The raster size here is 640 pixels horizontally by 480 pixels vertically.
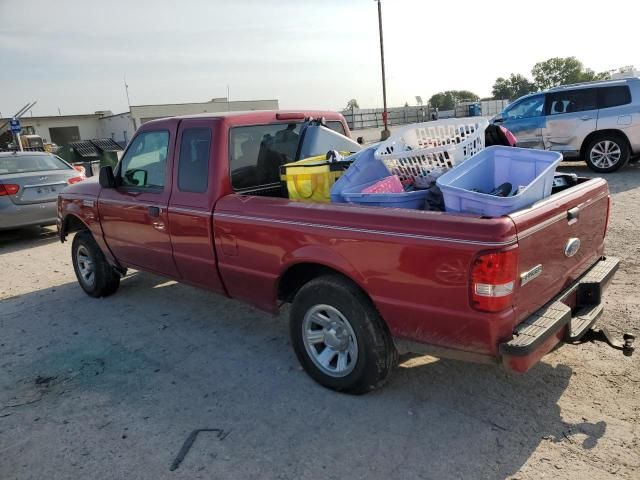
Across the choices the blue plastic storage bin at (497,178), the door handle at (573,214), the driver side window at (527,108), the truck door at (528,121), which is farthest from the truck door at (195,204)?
the driver side window at (527,108)

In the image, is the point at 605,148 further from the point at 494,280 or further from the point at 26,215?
the point at 26,215

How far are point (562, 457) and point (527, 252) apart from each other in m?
1.07

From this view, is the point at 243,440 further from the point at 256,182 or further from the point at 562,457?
the point at 256,182

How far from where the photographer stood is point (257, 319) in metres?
4.76

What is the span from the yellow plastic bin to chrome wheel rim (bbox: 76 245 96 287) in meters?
→ 3.08

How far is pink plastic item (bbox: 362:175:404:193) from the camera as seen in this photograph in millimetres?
3352

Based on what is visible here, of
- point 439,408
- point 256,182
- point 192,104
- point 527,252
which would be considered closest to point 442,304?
point 527,252

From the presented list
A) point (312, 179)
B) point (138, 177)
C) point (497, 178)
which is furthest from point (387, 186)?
point (138, 177)

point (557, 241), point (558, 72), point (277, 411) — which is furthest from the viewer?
point (558, 72)

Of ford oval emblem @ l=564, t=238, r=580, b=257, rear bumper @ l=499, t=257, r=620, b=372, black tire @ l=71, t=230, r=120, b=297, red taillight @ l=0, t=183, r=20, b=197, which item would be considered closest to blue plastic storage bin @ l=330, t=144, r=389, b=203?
ford oval emblem @ l=564, t=238, r=580, b=257

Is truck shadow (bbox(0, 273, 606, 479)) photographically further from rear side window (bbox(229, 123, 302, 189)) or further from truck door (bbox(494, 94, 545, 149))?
truck door (bbox(494, 94, 545, 149))

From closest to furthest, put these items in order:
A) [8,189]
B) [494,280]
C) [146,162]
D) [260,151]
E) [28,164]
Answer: [494,280] → [260,151] → [146,162] → [8,189] → [28,164]

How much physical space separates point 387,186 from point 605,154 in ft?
29.8

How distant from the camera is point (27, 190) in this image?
8.52 metres
